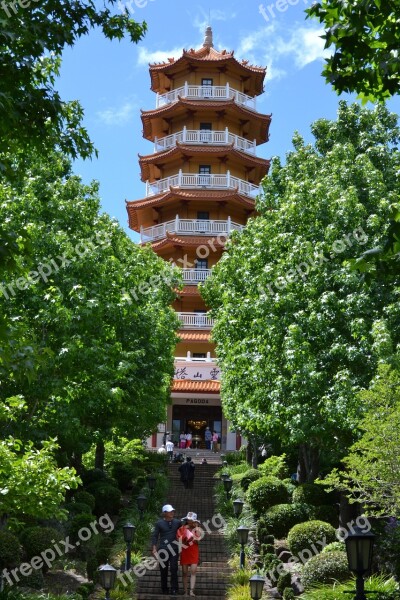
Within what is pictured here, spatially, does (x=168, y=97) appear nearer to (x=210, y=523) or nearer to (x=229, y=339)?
(x=229, y=339)

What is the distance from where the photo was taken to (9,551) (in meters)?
16.8

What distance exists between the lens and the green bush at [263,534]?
1977cm

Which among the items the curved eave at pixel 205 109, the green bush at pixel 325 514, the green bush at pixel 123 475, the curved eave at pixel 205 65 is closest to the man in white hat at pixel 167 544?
the green bush at pixel 325 514

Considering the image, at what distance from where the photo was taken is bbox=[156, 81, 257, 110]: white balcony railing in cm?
5066

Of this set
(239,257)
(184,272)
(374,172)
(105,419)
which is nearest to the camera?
(374,172)

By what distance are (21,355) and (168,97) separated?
46351mm

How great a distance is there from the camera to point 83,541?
20375 millimetres

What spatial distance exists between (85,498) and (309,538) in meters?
7.97

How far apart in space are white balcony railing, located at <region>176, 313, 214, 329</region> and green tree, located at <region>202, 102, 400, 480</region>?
68.5 ft

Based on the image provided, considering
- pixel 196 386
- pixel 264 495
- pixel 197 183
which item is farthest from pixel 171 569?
pixel 197 183

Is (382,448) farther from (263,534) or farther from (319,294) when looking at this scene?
(263,534)

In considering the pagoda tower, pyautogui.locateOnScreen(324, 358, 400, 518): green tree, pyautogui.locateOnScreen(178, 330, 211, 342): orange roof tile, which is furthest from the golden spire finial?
pyautogui.locateOnScreen(324, 358, 400, 518): green tree

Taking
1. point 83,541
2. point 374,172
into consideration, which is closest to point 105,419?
point 83,541
